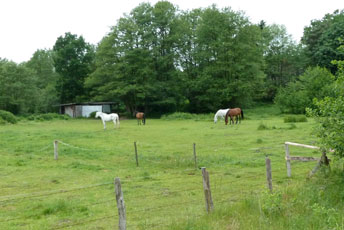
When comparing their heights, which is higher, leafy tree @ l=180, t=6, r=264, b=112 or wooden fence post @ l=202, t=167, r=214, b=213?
leafy tree @ l=180, t=6, r=264, b=112

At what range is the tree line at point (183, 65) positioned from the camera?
169 ft

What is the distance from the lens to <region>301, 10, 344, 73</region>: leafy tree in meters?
53.8

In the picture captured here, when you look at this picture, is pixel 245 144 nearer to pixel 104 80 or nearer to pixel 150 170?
pixel 150 170

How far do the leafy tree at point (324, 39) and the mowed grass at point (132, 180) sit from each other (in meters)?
39.4

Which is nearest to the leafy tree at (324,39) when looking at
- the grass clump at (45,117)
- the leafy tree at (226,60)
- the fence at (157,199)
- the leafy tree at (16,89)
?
the leafy tree at (226,60)

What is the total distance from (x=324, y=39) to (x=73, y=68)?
44.2 m

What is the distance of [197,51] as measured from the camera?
5622 centimetres

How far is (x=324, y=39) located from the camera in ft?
184

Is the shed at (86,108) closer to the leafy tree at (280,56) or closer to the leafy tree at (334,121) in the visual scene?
the leafy tree at (280,56)

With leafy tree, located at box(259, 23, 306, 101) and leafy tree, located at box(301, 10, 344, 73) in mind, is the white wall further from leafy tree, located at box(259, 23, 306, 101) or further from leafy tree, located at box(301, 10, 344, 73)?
leafy tree, located at box(301, 10, 344, 73)

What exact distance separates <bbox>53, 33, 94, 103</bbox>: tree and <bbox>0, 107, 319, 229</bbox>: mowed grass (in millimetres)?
45934

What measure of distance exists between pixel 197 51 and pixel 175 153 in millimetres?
41645

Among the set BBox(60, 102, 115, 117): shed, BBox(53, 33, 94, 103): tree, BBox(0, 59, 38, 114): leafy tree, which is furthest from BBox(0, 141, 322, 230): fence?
BBox(53, 33, 94, 103): tree

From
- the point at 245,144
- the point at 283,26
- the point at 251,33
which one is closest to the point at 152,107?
the point at 251,33
